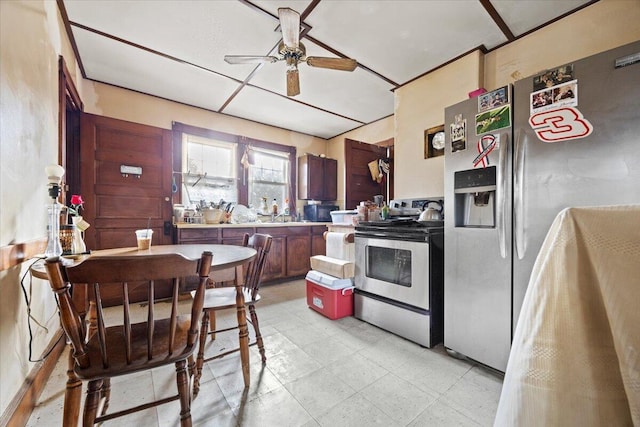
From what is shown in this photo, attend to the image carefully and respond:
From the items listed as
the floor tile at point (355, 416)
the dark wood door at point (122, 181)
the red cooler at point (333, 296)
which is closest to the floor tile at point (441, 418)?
the floor tile at point (355, 416)

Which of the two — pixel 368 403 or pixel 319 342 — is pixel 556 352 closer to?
pixel 368 403

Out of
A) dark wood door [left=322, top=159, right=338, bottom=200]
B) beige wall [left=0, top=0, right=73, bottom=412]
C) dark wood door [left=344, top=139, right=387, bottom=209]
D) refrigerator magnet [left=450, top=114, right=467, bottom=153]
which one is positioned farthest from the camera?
dark wood door [left=322, top=159, right=338, bottom=200]

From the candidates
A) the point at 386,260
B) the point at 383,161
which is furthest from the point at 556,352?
the point at 383,161

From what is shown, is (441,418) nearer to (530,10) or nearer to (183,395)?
(183,395)

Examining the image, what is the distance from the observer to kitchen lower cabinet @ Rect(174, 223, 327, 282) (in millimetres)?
3260

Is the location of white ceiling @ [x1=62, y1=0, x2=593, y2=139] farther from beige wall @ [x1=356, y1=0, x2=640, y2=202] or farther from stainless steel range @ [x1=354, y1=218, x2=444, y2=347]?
stainless steel range @ [x1=354, y1=218, x2=444, y2=347]

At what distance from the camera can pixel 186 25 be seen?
7.25ft

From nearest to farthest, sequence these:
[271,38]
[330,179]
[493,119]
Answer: [493,119]
[271,38]
[330,179]

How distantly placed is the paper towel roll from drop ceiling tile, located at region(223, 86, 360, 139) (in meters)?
2.11

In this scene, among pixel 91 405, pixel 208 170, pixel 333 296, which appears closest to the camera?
pixel 91 405

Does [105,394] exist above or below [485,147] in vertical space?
below

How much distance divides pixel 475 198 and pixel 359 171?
2.17 m

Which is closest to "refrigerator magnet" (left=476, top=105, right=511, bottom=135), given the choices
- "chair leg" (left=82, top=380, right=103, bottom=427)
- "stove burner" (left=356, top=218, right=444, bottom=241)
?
"stove burner" (left=356, top=218, right=444, bottom=241)

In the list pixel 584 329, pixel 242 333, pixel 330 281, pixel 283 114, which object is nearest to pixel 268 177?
pixel 283 114
